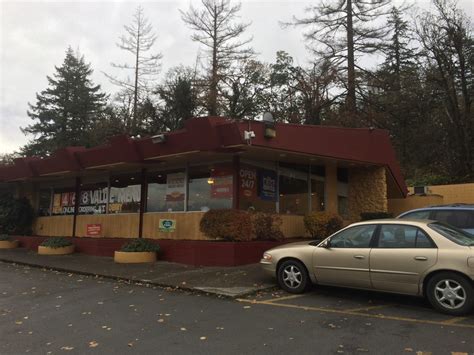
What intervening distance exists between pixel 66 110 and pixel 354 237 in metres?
45.2

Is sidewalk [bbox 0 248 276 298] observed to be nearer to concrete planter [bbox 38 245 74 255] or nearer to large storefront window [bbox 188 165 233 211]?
concrete planter [bbox 38 245 74 255]

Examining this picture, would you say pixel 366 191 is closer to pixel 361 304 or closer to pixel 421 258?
pixel 361 304

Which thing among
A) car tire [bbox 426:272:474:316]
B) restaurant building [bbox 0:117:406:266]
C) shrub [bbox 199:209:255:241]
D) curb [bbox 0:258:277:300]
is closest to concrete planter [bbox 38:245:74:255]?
restaurant building [bbox 0:117:406:266]

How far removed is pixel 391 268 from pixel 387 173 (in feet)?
34.5

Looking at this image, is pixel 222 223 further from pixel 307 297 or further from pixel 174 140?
pixel 307 297

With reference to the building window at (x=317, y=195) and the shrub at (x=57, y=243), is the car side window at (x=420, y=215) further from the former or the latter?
the shrub at (x=57, y=243)

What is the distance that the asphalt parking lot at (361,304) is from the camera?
6828 millimetres

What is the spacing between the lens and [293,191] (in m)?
14.9

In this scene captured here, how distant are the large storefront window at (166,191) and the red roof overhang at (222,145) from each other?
1.17 meters

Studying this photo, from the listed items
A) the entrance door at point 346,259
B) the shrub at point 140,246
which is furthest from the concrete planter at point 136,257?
the entrance door at point 346,259

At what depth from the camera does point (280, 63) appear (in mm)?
32312

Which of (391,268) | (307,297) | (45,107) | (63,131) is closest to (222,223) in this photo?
(307,297)

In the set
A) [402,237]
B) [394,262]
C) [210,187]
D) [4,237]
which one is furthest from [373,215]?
[4,237]

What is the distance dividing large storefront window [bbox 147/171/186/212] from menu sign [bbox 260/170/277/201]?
2452 millimetres
